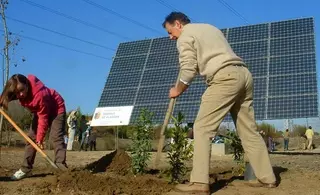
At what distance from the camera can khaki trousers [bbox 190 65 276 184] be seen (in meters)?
4.22

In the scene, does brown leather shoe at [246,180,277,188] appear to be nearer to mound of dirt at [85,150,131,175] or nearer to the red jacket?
mound of dirt at [85,150,131,175]

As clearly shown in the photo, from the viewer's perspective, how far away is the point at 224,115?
4.41m

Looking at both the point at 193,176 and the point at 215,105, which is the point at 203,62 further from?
the point at 193,176

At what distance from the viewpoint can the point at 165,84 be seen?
1812 centimetres

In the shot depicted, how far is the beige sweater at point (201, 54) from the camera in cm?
430

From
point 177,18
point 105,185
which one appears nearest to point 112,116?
point 105,185

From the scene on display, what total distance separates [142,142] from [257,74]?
12.6m

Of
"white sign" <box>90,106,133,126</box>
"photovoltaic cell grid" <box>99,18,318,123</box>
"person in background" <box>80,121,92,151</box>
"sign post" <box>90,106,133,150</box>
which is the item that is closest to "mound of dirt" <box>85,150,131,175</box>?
"photovoltaic cell grid" <box>99,18,318,123</box>

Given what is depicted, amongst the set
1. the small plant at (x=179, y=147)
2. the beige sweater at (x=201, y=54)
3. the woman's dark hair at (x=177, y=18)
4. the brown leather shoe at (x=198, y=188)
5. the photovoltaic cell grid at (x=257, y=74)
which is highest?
the photovoltaic cell grid at (x=257, y=74)

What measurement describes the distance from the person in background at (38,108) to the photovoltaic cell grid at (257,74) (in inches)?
381

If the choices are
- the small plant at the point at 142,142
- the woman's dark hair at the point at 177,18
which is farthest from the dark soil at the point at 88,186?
the woman's dark hair at the point at 177,18

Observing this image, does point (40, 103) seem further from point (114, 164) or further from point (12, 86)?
point (114, 164)

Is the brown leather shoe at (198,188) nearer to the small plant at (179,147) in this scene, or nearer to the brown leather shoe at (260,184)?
the brown leather shoe at (260,184)

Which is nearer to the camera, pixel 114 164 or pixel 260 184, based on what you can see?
pixel 260 184
